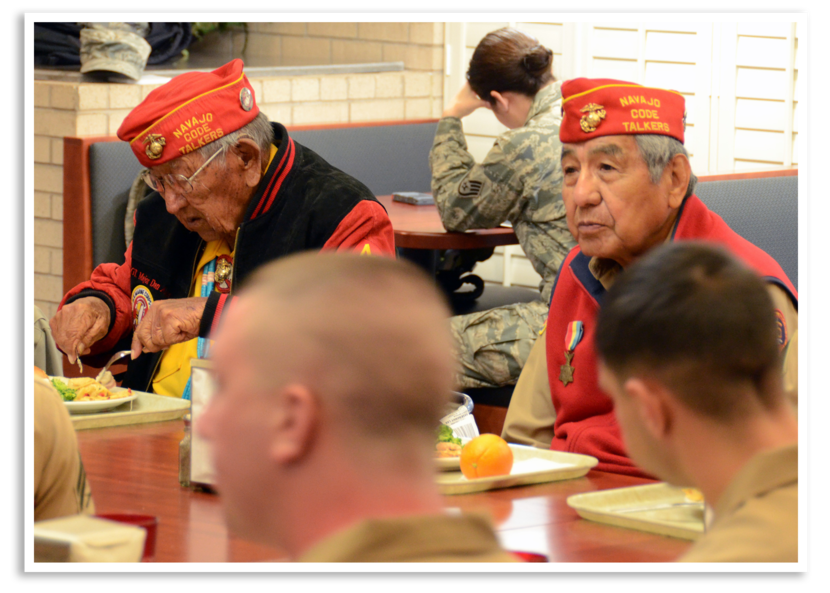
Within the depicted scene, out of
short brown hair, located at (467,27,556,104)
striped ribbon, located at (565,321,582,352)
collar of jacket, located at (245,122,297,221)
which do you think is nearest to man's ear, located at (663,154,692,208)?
striped ribbon, located at (565,321,582,352)

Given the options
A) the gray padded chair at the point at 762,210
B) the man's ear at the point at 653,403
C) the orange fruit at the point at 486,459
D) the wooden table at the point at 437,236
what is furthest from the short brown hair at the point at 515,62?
the man's ear at the point at 653,403

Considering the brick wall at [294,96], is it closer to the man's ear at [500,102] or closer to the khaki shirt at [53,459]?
the man's ear at [500,102]

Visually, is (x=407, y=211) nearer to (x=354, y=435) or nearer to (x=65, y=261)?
(x=65, y=261)

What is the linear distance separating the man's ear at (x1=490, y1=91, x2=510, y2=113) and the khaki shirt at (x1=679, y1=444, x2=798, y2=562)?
3038 millimetres

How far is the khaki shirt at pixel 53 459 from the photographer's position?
4.35ft

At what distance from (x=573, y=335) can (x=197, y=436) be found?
840 millimetres

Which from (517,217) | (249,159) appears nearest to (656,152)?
(249,159)

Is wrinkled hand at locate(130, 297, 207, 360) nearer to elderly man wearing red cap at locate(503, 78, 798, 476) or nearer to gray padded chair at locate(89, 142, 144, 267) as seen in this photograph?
elderly man wearing red cap at locate(503, 78, 798, 476)

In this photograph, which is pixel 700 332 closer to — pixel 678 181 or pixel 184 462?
pixel 184 462

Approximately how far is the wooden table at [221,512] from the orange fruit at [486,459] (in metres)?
0.03

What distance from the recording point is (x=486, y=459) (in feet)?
5.92

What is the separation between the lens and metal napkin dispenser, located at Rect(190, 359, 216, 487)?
175cm

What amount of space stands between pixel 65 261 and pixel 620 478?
3176 millimetres

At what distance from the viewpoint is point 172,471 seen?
6.22ft
